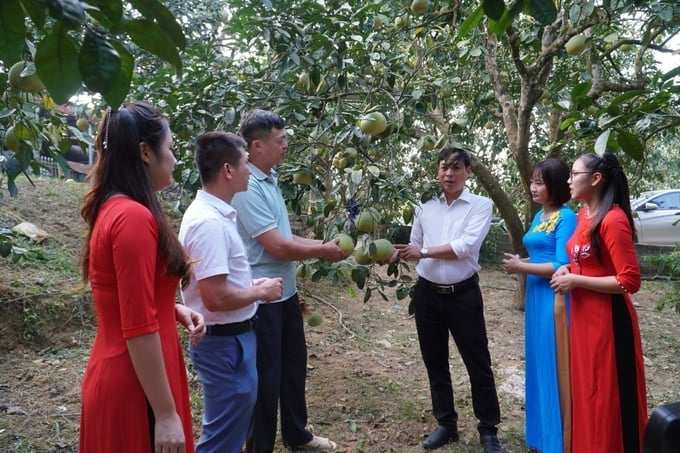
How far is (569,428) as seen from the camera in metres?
2.47

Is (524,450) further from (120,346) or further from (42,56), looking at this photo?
(42,56)

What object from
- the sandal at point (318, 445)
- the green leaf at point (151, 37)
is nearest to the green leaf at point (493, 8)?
the green leaf at point (151, 37)

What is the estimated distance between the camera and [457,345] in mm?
2803

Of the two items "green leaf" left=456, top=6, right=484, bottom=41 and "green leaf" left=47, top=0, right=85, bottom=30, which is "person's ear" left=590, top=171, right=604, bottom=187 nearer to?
"green leaf" left=456, top=6, right=484, bottom=41

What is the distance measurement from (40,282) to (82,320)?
495mm

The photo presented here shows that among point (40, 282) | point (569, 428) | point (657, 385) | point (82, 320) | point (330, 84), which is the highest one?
point (330, 84)

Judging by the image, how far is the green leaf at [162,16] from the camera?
88 cm

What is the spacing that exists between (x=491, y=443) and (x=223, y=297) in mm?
1675

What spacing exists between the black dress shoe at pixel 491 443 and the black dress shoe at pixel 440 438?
0.59 ft

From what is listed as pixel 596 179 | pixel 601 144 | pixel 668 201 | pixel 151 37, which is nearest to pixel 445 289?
pixel 596 179

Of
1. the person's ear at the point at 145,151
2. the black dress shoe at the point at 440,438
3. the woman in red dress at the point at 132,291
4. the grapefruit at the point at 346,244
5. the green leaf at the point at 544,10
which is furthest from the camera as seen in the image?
the black dress shoe at the point at 440,438

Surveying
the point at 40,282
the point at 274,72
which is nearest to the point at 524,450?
the point at 274,72

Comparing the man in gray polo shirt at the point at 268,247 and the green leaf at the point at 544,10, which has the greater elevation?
the green leaf at the point at 544,10

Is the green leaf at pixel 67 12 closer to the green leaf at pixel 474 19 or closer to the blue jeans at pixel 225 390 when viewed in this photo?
the green leaf at pixel 474 19
